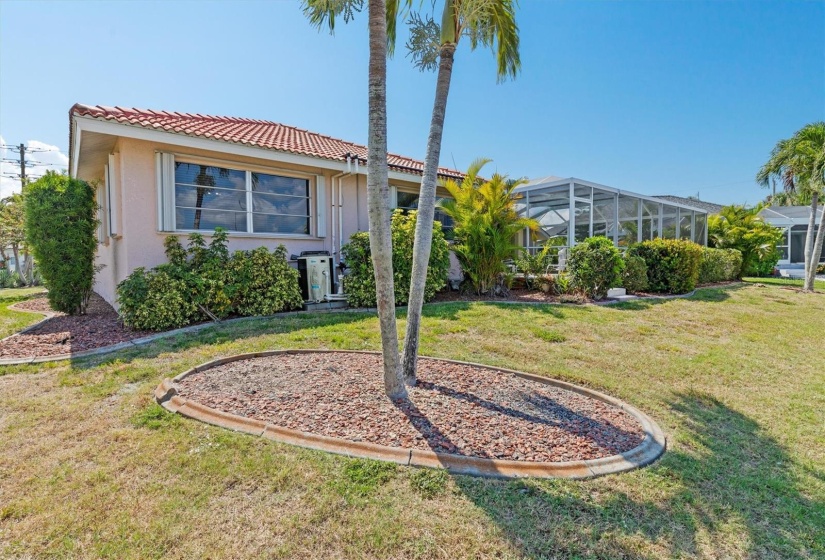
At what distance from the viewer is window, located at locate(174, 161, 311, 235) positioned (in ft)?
27.0

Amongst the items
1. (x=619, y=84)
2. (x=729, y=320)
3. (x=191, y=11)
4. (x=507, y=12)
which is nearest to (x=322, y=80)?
(x=191, y=11)

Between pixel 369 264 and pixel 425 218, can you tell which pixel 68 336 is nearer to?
pixel 369 264

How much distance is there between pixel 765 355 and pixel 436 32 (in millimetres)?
7154

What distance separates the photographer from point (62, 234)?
737 cm

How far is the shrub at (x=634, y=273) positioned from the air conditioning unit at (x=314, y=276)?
8.64m

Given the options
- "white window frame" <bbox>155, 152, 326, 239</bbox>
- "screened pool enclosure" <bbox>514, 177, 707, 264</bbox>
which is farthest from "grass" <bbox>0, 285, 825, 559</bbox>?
"screened pool enclosure" <bbox>514, 177, 707, 264</bbox>

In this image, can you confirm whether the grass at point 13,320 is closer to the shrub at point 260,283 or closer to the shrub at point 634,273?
the shrub at point 260,283

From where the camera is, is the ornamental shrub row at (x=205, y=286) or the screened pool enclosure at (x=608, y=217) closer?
the ornamental shrub row at (x=205, y=286)

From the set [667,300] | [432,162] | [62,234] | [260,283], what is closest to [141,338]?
[260,283]

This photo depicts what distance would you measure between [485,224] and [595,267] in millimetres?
3044

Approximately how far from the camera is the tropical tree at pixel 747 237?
1964 centimetres

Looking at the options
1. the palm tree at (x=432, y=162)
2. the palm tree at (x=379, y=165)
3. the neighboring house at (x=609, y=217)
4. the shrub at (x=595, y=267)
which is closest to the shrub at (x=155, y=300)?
the palm tree at (x=432, y=162)

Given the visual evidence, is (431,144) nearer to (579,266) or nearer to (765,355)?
(765,355)

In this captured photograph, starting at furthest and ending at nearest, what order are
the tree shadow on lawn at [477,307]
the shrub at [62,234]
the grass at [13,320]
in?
the tree shadow on lawn at [477,307]
the shrub at [62,234]
the grass at [13,320]
